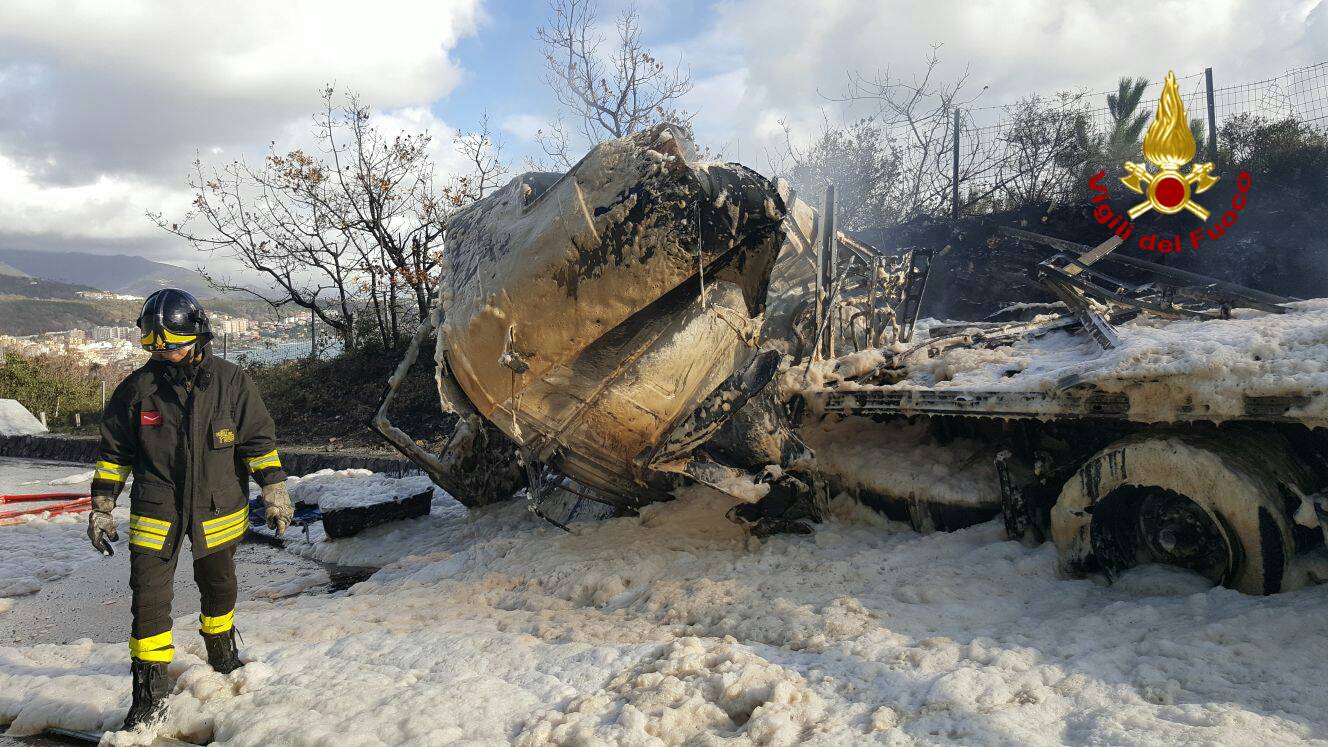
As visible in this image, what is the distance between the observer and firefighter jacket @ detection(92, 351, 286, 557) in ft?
10.1

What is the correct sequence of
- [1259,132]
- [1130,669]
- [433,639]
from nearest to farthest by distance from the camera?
[1130,669], [433,639], [1259,132]

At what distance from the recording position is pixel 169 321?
10.3ft

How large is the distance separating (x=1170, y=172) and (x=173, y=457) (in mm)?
12757

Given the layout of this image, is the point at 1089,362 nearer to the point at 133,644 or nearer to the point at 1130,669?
the point at 1130,669

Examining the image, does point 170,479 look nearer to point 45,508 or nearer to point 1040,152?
point 45,508

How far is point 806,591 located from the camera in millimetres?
3693

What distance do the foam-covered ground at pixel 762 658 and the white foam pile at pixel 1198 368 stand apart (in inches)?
27.7

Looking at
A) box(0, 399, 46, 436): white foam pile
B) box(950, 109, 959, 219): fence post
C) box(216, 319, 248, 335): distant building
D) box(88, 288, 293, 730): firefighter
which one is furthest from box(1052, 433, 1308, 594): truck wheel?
box(0, 399, 46, 436): white foam pile

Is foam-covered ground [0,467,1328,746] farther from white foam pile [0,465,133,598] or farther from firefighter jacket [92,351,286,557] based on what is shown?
white foam pile [0,465,133,598]

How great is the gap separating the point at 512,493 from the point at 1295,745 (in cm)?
549

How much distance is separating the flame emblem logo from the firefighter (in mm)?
8819

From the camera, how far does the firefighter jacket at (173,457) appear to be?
309 centimetres

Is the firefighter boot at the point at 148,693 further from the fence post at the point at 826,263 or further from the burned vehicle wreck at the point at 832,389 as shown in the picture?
the fence post at the point at 826,263

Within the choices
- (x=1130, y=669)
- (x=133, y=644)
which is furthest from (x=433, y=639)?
(x=1130, y=669)
